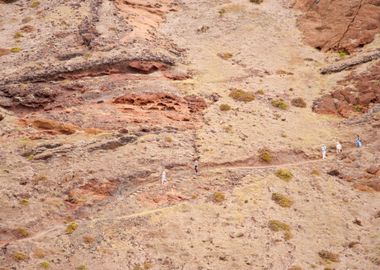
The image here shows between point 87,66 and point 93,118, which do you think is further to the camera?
point 87,66

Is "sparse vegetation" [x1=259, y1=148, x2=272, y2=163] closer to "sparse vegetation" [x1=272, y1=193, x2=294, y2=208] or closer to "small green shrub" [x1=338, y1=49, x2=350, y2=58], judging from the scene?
"sparse vegetation" [x1=272, y1=193, x2=294, y2=208]

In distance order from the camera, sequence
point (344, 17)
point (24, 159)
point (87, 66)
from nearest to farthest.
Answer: point (24, 159) → point (87, 66) → point (344, 17)

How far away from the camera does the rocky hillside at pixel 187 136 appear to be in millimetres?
36844

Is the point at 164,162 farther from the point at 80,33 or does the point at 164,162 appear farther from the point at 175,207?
the point at 80,33

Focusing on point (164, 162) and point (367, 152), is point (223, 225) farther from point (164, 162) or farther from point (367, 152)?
point (367, 152)

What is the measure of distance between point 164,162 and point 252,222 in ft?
28.4

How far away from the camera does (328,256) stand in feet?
120

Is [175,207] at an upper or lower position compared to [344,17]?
lower

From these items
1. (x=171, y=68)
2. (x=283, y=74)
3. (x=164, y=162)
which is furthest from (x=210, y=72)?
(x=164, y=162)

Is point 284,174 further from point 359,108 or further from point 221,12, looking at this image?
point 221,12

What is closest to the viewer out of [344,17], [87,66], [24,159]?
[24,159]

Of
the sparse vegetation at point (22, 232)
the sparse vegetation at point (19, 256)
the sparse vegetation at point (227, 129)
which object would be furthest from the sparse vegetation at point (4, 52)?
the sparse vegetation at point (19, 256)

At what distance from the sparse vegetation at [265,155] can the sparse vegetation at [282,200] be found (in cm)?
459

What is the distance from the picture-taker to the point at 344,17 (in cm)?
6556
